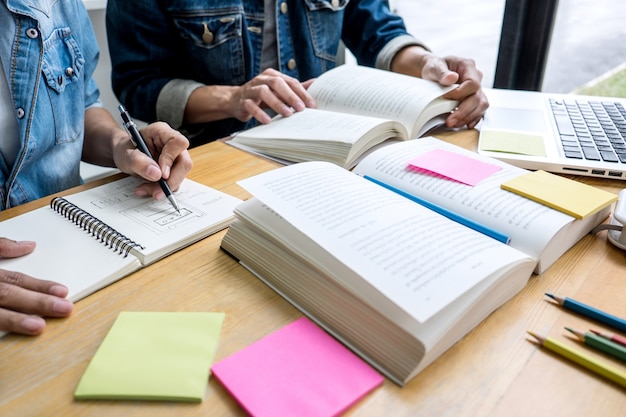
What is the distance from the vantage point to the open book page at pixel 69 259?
485 mm

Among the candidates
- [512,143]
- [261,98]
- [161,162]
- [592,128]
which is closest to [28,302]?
[161,162]

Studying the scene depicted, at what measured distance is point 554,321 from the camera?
1.40ft

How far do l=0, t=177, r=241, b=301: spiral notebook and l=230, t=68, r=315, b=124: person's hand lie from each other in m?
0.27

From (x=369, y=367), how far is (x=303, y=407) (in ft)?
0.23

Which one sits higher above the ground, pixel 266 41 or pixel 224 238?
pixel 266 41

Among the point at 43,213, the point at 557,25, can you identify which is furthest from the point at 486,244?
the point at 557,25

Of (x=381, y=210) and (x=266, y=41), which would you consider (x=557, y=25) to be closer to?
(x=266, y=41)

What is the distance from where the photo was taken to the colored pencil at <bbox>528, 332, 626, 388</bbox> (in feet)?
1.17

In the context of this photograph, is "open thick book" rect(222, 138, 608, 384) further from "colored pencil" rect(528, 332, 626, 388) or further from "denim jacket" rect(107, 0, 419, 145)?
"denim jacket" rect(107, 0, 419, 145)

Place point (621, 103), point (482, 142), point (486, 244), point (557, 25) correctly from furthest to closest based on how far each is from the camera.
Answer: point (557, 25) → point (621, 103) → point (482, 142) → point (486, 244)

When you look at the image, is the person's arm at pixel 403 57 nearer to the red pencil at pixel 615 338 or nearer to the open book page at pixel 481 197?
the open book page at pixel 481 197

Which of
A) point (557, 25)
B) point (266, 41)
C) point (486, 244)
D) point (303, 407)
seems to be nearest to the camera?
point (303, 407)

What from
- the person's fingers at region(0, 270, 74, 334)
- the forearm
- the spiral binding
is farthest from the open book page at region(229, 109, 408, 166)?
the person's fingers at region(0, 270, 74, 334)

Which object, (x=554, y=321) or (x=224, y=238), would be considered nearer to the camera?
(x=554, y=321)
